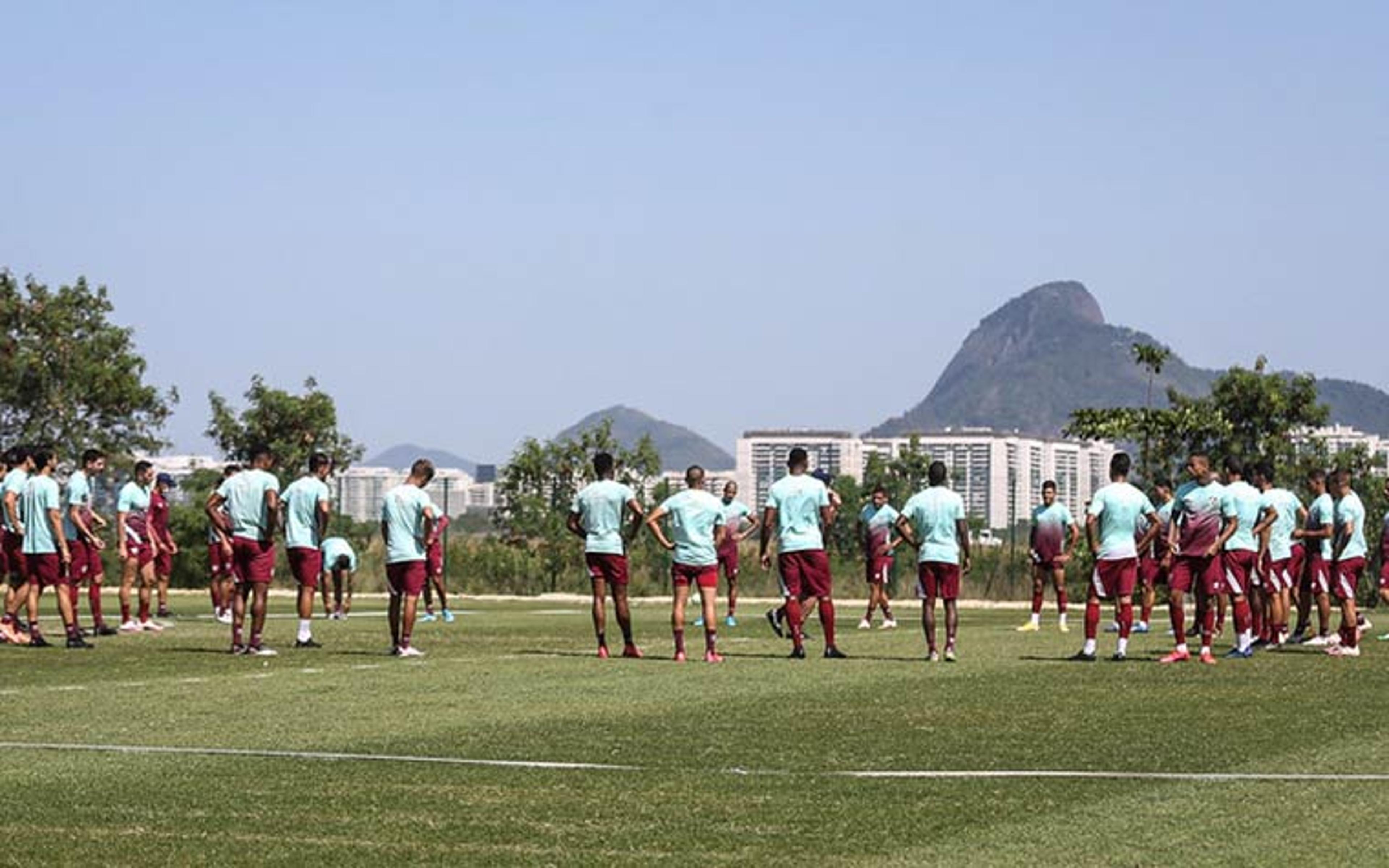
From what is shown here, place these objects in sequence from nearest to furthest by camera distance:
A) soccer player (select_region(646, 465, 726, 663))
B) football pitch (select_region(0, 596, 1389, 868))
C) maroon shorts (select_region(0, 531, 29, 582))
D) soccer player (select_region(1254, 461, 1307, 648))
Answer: football pitch (select_region(0, 596, 1389, 868))
soccer player (select_region(646, 465, 726, 663))
maroon shorts (select_region(0, 531, 29, 582))
soccer player (select_region(1254, 461, 1307, 648))

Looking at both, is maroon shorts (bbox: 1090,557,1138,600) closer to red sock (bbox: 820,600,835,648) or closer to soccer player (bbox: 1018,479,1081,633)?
red sock (bbox: 820,600,835,648)

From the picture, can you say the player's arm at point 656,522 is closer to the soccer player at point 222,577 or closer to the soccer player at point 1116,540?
the soccer player at point 1116,540

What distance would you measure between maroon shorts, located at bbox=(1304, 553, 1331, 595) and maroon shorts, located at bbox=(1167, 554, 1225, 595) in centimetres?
342

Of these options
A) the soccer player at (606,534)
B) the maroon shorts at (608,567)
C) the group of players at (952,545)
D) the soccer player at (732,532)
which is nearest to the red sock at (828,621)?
the group of players at (952,545)

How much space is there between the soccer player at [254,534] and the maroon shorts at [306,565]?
2.34 ft

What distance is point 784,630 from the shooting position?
31.7 m

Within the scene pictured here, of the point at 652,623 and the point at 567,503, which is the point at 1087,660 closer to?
the point at 652,623

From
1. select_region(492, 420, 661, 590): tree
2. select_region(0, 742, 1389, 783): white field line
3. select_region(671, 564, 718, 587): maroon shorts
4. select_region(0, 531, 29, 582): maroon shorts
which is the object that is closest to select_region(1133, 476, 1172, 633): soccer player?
select_region(671, 564, 718, 587): maroon shorts

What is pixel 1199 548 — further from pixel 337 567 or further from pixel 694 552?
pixel 337 567

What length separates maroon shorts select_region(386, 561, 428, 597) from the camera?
23984 mm

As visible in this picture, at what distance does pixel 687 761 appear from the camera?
13.6 m

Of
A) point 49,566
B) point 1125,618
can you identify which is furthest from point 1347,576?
point 49,566

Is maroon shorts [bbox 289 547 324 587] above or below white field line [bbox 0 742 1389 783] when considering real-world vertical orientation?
above

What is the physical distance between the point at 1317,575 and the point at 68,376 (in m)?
40.7
